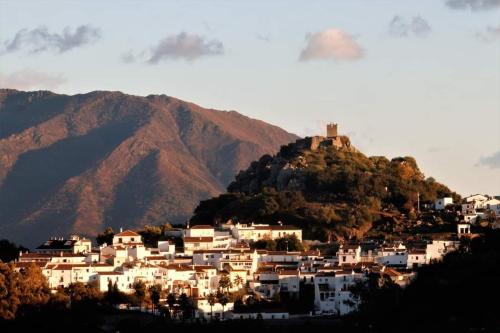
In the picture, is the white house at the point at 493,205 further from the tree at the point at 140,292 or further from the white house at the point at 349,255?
the tree at the point at 140,292

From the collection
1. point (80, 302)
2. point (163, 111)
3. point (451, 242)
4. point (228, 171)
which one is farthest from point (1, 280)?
point (163, 111)

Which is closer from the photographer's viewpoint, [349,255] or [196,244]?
[349,255]

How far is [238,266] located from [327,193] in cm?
1943

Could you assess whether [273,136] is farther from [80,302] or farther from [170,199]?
[80,302]

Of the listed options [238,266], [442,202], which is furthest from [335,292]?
[442,202]

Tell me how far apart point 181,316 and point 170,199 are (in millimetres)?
69105

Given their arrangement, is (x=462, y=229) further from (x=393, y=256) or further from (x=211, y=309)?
(x=211, y=309)

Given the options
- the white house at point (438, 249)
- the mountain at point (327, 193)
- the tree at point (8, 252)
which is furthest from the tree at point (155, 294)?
the mountain at point (327, 193)

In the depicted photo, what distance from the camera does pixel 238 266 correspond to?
76625 millimetres

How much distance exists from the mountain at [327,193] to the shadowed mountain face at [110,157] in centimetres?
2348

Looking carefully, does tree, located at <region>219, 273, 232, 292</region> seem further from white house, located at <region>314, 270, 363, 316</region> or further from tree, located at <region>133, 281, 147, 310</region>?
white house, located at <region>314, 270, 363, 316</region>

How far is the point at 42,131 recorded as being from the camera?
550ft

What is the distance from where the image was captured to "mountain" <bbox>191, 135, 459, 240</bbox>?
89.6 m

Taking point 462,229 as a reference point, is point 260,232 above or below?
below
